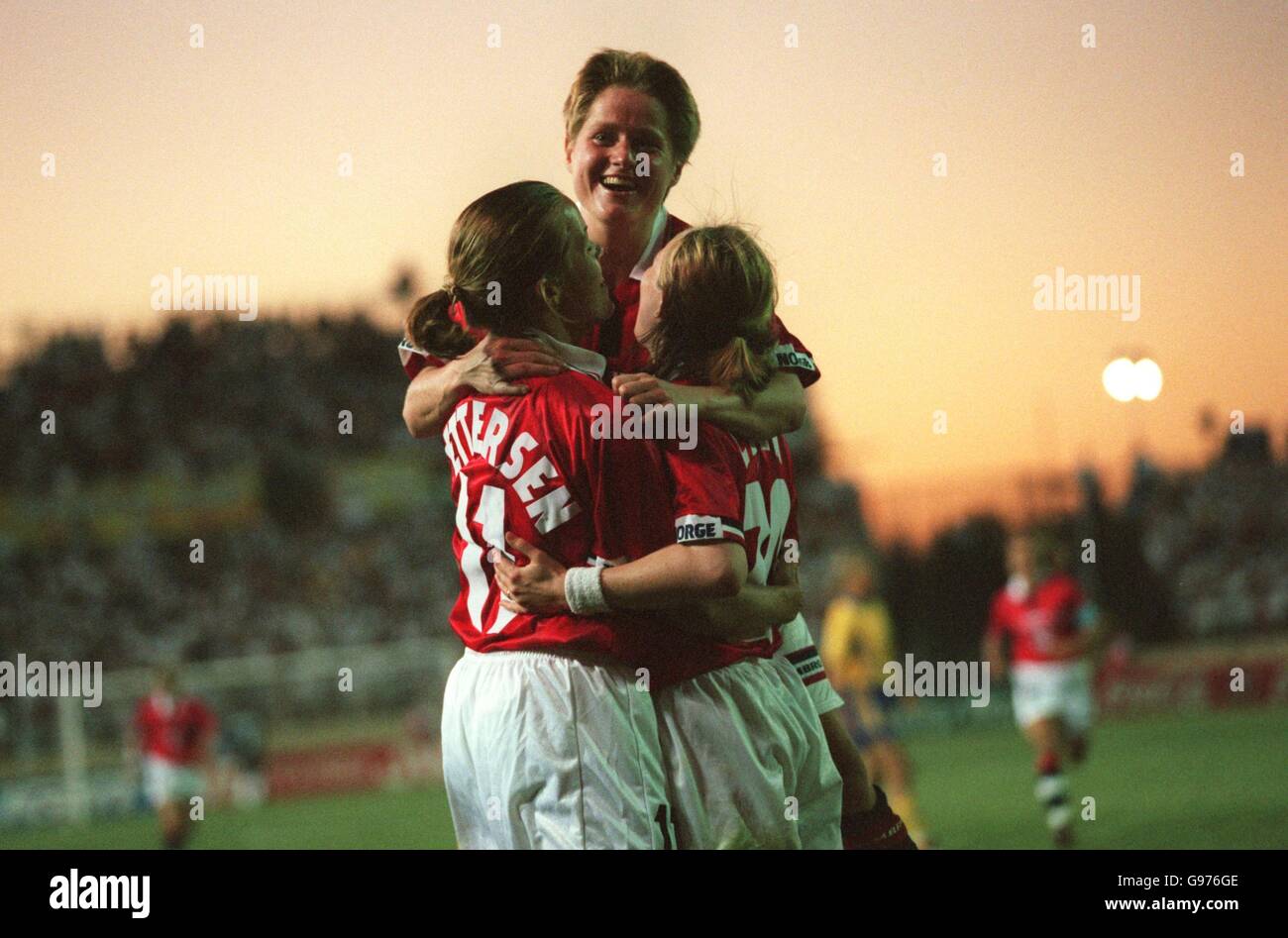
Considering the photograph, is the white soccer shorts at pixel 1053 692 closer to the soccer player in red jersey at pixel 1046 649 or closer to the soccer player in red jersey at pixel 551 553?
the soccer player in red jersey at pixel 1046 649

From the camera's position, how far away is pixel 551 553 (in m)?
2.67

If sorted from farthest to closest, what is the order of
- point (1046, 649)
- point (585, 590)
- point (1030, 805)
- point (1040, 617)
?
point (1030, 805) → point (1040, 617) → point (1046, 649) → point (585, 590)

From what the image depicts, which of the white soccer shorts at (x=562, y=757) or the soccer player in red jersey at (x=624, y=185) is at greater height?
the soccer player in red jersey at (x=624, y=185)

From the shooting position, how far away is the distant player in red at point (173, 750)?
9742 millimetres

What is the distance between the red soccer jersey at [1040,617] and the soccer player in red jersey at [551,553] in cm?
668

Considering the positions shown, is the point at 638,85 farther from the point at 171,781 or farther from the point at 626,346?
the point at 171,781

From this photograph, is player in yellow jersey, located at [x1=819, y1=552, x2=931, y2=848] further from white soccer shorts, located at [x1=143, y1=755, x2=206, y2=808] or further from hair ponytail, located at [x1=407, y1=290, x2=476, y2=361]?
hair ponytail, located at [x1=407, y1=290, x2=476, y2=361]

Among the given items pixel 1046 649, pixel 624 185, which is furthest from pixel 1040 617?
pixel 624 185

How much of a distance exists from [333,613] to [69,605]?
3182 mm

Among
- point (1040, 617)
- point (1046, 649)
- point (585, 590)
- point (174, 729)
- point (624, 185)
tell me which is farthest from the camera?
point (174, 729)

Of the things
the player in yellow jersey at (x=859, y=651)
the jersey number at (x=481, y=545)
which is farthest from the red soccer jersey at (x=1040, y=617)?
the jersey number at (x=481, y=545)

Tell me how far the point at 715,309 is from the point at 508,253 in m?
0.40
